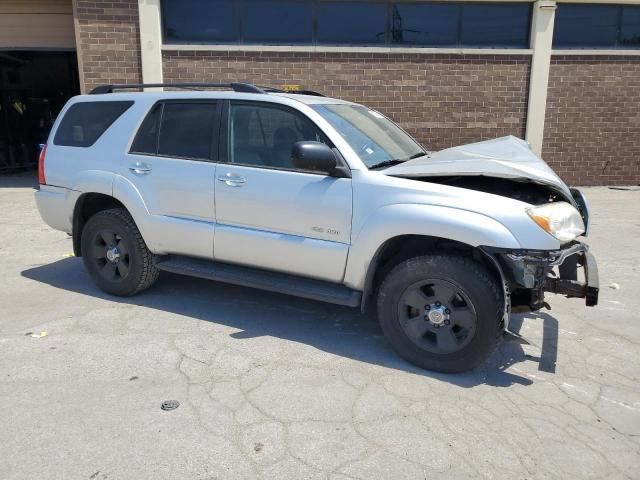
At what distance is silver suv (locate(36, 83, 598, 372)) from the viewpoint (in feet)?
11.5

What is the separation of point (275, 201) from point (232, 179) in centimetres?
45

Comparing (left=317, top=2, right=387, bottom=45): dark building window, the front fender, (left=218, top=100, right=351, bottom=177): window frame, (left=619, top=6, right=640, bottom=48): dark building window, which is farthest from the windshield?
Result: (left=619, top=6, right=640, bottom=48): dark building window

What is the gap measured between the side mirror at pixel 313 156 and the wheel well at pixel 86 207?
212cm

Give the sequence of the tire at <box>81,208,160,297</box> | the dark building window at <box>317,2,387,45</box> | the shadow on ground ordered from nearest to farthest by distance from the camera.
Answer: the shadow on ground
the tire at <box>81,208,160,297</box>
the dark building window at <box>317,2,387,45</box>

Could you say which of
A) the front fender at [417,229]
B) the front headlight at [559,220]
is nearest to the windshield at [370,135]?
the front fender at [417,229]

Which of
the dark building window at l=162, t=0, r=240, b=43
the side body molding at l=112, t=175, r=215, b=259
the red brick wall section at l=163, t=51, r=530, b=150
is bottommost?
the side body molding at l=112, t=175, r=215, b=259

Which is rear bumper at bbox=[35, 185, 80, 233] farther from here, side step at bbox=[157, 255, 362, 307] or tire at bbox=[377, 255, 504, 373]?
tire at bbox=[377, 255, 504, 373]

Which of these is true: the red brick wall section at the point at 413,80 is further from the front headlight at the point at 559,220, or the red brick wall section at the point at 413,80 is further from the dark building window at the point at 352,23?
the front headlight at the point at 559,220

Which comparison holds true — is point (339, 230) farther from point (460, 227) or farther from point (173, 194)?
point (173, 194)

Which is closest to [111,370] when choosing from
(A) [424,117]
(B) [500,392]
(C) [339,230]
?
(C) [339,230]

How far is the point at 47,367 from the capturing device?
3.72m

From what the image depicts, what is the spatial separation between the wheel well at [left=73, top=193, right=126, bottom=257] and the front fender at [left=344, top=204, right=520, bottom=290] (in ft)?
8.07

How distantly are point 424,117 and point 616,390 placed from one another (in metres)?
8.66

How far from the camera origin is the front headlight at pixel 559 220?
3354 mm
